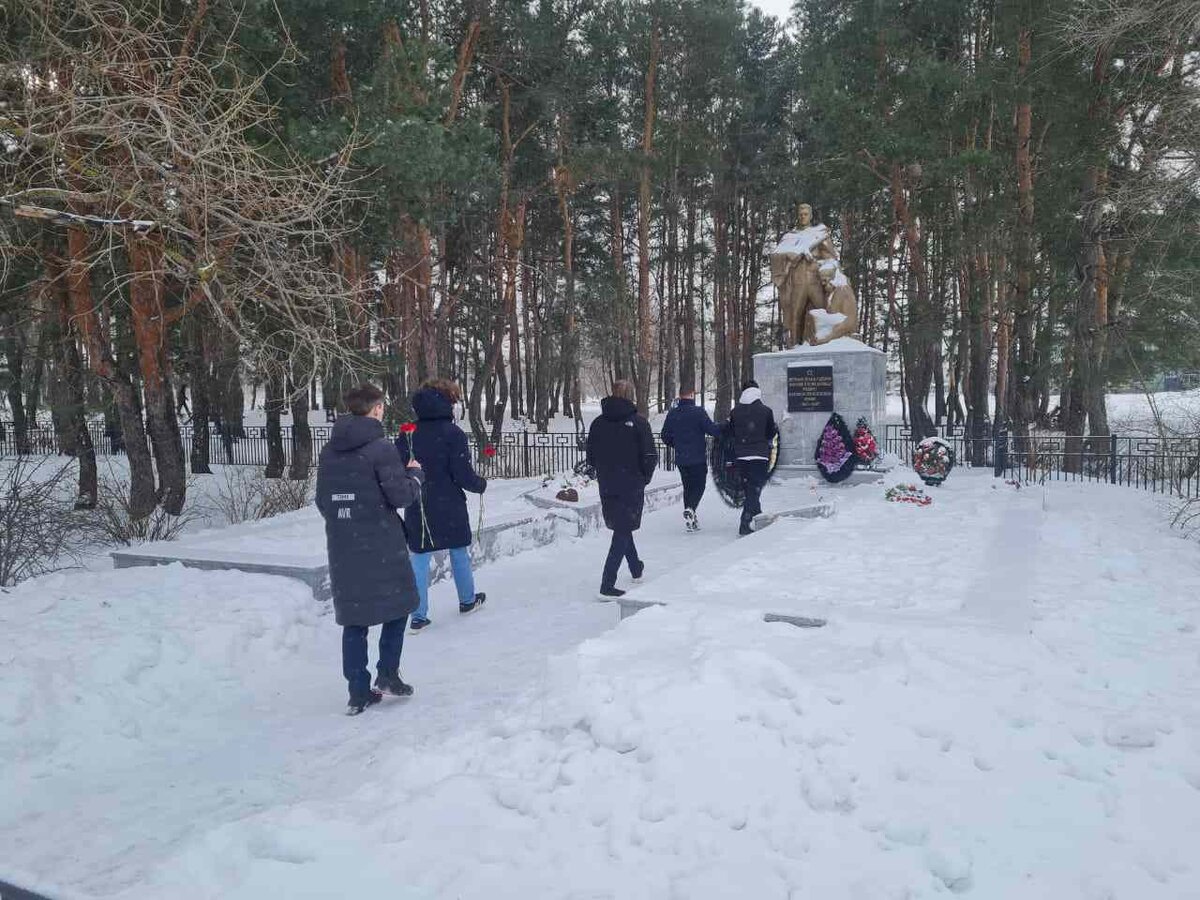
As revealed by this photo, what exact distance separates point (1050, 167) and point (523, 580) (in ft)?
45.5

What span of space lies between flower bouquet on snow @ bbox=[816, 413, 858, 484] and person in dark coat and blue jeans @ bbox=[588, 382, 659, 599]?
23.2 ft

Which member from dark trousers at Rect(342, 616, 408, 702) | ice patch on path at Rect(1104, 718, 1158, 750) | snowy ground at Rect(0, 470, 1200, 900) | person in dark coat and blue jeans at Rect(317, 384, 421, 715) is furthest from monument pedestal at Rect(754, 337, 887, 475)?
ice patch on path at Rect(1104, 718, 1158, 750)

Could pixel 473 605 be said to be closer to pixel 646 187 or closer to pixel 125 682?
pixel 125 682

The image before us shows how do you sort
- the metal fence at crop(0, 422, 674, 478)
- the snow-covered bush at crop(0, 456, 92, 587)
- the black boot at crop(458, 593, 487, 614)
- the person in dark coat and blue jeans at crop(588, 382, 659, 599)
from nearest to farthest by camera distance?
the black boot at crop(458, 593, 487, 614), the person in dark coat and blue jeans at crop(588, 382, 659, 599), the snow-covered bush at crop(0, 456, 92, 587), the metal fence at crop(0, 422, 674, 478)

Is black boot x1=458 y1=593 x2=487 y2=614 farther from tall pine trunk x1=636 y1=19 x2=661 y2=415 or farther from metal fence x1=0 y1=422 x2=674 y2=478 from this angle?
tall pine trunk x1=636 y1=19 x2=661 y2=415

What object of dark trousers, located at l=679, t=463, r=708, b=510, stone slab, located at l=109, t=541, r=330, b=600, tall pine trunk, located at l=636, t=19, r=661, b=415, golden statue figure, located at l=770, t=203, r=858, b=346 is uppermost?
tall pine trunk, located at l=636, t=19, r=661, b=415

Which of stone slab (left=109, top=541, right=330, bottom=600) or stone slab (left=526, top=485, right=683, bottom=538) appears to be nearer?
stone slab (left=109, top=541, right=330, bottom=600)

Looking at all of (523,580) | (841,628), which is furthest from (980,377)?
(841,628)

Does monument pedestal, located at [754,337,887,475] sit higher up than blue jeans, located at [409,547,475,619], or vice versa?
monument pedestal, located at [754,337,887,475]

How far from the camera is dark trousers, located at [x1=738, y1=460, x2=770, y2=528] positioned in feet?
31.7

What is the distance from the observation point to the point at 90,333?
1120cm

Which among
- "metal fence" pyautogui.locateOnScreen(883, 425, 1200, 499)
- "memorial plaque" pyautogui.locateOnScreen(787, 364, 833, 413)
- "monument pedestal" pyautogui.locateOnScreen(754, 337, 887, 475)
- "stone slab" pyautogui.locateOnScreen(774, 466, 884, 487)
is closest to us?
"stone slab" pyautogui.locateOnScreen(774, 466, 884, 487)

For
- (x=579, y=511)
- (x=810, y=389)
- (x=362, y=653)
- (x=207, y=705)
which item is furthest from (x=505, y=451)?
(x=362, y=653)

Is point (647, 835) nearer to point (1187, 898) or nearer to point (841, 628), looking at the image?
point (1187, 898)
